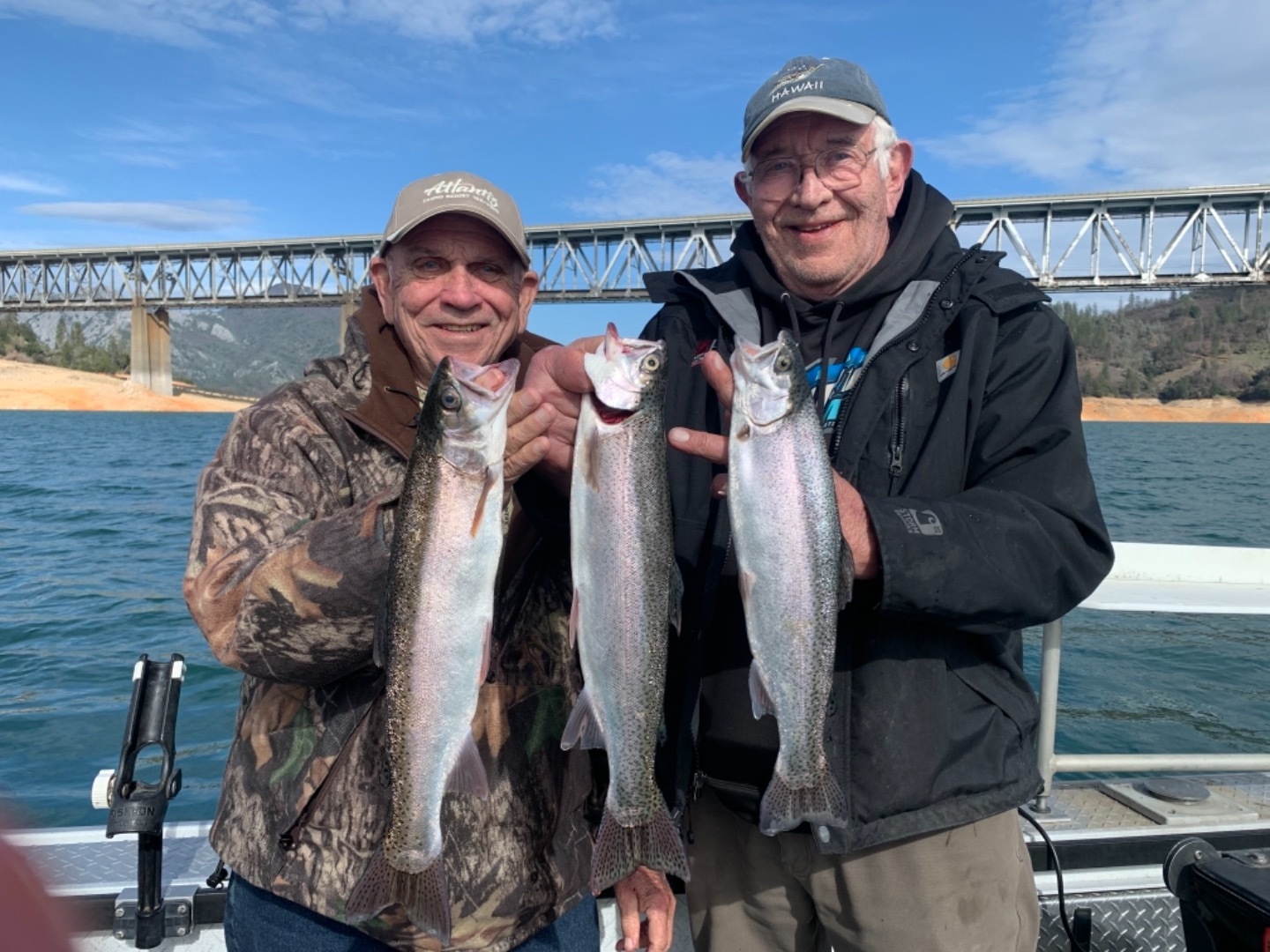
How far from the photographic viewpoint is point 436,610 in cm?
273

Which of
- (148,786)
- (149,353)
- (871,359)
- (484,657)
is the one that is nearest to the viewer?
(484,657)

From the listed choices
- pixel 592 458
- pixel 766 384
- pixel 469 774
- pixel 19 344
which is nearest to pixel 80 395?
pixel 19 344

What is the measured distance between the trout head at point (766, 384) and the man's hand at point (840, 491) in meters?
0.05

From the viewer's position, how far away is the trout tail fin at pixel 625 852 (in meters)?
2.99

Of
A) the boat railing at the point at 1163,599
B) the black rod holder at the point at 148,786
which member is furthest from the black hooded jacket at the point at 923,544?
the black rod holder at the point at 148,786

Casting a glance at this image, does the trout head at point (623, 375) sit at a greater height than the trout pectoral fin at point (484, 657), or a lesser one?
greater

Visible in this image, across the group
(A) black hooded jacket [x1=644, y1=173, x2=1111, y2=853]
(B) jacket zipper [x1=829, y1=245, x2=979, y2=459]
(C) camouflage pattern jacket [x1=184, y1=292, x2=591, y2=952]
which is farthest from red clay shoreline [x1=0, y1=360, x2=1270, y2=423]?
(B) jacket zipper [x1=829, y1=245, x2=979, y2=459]

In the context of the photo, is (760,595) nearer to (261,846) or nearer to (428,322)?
(428,322)

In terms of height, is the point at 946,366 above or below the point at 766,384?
above

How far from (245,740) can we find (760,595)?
1790 millimetres

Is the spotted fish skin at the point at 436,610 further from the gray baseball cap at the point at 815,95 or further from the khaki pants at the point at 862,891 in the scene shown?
the gray baseball cap at the point at 815,95

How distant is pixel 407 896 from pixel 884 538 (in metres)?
1.81

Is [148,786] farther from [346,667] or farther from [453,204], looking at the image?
[453,204]

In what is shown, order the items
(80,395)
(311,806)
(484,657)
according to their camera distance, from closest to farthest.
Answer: (484,657)
(311,806)
(80,395)
